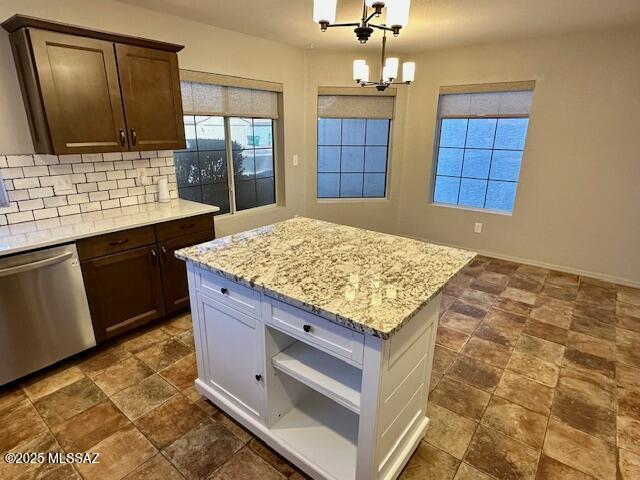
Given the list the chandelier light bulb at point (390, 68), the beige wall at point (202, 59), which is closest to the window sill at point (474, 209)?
the beige wall at point (202, 59)

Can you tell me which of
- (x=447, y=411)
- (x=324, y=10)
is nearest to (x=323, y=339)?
(x=447, y=411)

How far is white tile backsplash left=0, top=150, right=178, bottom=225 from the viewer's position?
2.35m

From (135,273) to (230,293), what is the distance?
4.13 feet

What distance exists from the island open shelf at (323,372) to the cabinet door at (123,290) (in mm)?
1464

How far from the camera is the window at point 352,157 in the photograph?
15.5ft

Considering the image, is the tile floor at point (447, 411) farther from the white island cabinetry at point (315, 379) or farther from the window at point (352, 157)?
the window at point (352, 157)

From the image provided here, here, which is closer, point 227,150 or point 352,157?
point 227,150

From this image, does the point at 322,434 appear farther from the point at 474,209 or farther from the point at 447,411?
the point at 474,209

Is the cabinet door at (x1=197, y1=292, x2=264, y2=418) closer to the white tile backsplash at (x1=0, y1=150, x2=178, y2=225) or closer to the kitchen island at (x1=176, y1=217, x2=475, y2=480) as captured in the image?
the kitchen island at (x1=176, y1=217, x2=475, y2=480)

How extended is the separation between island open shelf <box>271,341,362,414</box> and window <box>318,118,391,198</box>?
3446 millimetres

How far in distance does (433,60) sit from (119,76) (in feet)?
11.5

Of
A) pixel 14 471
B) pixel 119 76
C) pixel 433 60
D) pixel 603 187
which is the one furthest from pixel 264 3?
pixel 603 187

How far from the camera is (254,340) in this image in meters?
1.62

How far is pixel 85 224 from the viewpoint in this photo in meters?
2.41
